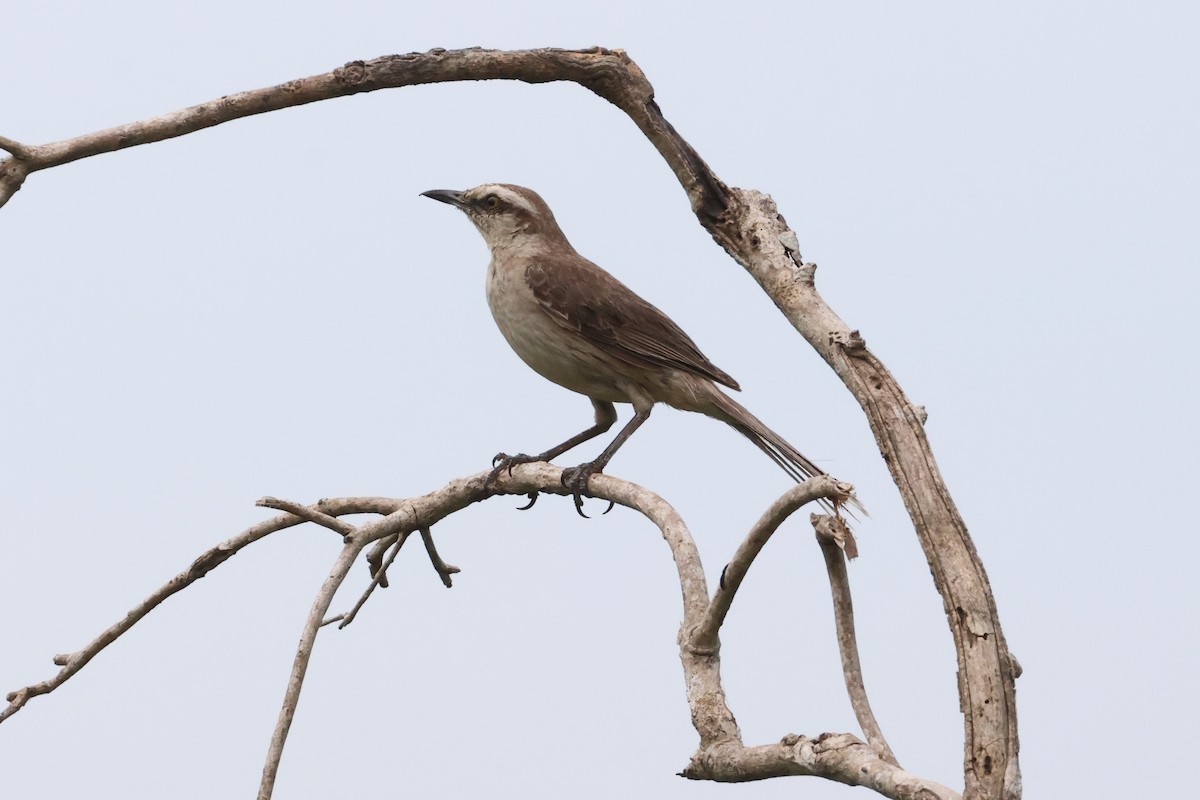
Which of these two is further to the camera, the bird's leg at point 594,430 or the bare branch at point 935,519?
the bird's leg at point 594,430

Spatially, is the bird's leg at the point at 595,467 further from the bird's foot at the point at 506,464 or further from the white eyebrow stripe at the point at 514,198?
the white eyebrow stripe at the point at 514,198

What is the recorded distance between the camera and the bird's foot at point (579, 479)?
632 centimetres

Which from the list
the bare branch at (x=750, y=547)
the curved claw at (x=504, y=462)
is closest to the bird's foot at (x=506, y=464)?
the curved claw at (x=504, y=462)

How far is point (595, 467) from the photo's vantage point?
6547mm

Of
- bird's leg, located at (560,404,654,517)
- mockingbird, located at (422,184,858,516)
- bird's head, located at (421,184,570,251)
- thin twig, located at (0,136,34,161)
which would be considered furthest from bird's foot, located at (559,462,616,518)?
thin twig, located at (0,136,34,161)

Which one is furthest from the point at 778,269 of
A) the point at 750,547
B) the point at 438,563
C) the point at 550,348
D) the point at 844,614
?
the point at 438,563

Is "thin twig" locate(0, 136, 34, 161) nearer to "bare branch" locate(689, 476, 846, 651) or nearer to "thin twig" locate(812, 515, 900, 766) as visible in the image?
"bare branch" locate(689, 476, 846, 651)

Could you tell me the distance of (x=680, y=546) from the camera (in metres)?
5.29

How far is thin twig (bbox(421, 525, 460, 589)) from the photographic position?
6.79 meters

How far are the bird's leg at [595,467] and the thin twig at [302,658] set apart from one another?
922 millimetres

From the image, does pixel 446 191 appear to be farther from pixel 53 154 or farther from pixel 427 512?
pixel 53 154

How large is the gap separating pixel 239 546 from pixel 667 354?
2.12 metres

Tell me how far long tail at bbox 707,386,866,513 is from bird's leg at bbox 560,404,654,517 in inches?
12.9

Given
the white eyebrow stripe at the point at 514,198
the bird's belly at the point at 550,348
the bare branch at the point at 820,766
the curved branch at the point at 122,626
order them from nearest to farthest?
the bare branch at the point at 820,766
the curved branch at the point at 122,626
the bird's belly at the point at 550,348
the white eyebrow stripe at the point at 514,198
